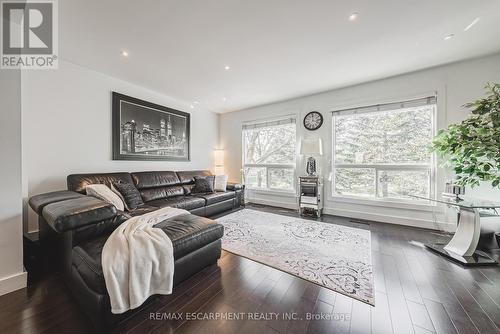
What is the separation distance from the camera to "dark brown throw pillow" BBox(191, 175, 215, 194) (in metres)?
3.89

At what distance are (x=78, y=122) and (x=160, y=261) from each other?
2.93 meters

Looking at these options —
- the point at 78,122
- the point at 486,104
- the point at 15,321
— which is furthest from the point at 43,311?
the point at 486,104

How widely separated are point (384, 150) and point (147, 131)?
4775mm

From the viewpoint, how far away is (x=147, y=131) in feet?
12.0

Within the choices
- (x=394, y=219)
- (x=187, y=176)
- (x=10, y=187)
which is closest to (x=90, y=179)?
(x=10, y=187)

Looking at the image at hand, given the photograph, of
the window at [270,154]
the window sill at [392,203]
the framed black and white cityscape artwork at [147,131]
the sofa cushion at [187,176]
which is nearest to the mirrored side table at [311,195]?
the window sill at [392,203]

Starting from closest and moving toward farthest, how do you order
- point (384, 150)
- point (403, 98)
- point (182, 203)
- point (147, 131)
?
point (182, 203)
point (403, 98)
point (384, 150)
point (147, 131)

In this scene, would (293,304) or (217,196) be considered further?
(217,196)

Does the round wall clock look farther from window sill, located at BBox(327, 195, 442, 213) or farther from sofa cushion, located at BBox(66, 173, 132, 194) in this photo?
sofa cushion, located at BBox(66, 173, 132, 194)

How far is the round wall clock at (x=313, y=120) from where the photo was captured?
3.99 m

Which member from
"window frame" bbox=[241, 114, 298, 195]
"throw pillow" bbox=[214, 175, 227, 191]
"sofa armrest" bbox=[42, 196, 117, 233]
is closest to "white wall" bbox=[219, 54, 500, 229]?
"window frame" bbox=[241, 114, 298, 195]

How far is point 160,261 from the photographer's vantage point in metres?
1.33

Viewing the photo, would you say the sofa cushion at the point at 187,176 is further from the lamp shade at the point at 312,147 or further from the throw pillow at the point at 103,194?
the lamp shade at the point at 312,147

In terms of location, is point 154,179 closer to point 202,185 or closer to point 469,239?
point 202,185
